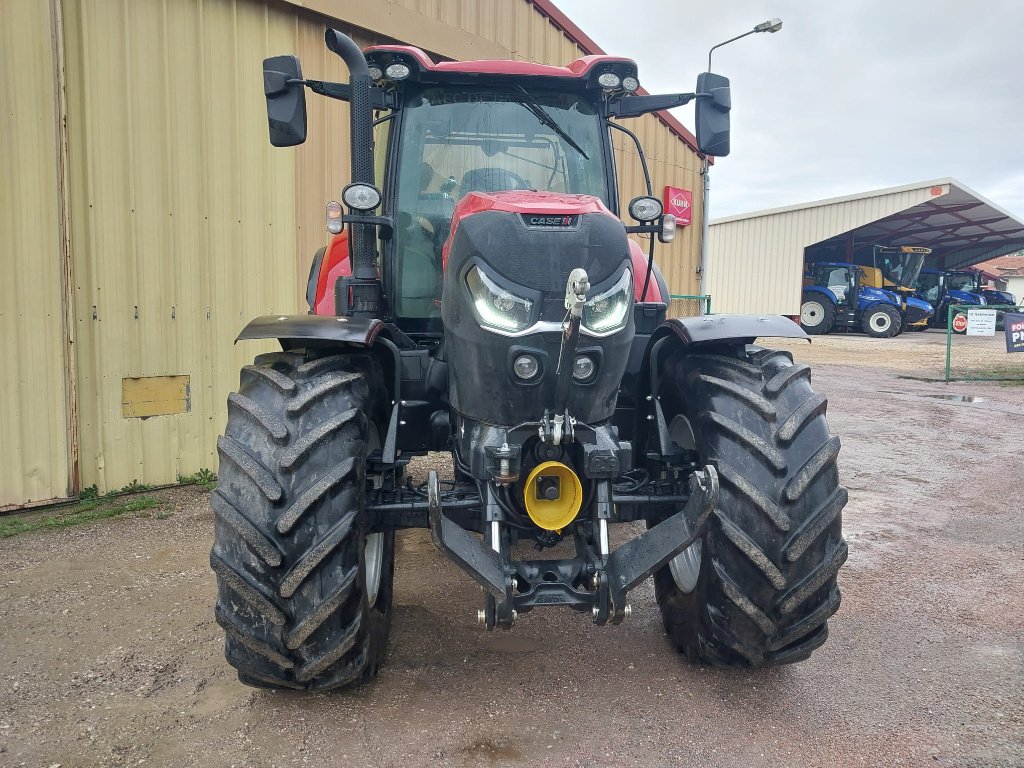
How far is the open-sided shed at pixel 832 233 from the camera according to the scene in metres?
24.5

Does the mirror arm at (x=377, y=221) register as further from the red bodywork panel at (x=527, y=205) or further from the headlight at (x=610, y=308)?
the headlight at (x=610, y=308)

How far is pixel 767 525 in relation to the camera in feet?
8.59

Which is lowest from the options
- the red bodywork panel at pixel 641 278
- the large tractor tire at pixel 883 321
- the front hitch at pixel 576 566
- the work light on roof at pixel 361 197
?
the front hitch at pixel 576 566

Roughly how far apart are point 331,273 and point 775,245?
83.4 ft

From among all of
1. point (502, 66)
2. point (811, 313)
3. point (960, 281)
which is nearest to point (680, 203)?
point (502, 66)

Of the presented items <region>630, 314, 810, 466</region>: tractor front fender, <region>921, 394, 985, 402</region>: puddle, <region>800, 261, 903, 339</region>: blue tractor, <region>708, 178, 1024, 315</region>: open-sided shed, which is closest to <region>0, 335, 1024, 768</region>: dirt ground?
<region>630, 314, 810, 466</region>: tractor front fender

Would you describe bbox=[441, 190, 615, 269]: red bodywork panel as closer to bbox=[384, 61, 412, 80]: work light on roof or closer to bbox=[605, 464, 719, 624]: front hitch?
bbox=[384, 61, 412, 80]: work light on roof

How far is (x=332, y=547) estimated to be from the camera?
251 centimetres

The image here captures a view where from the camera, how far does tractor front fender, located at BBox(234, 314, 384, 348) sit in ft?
9.07

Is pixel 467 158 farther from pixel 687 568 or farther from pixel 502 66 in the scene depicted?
pixel 687 568

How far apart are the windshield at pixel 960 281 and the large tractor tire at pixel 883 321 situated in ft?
20.7

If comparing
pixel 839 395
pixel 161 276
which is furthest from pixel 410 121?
pixel 839 395

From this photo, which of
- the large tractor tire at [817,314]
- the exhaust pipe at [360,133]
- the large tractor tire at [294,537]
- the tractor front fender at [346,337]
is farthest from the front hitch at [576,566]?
the large tractor tire at [817,314]

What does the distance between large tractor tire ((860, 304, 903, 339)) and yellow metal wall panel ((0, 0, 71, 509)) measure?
23641mm
